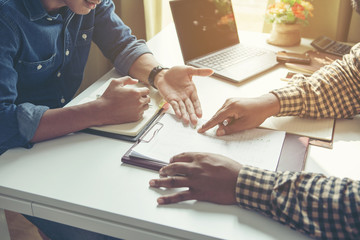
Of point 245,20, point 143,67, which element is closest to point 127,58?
point 143,67

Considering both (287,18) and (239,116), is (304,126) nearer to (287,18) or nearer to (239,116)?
(239,116)

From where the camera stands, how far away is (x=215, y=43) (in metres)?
1.39

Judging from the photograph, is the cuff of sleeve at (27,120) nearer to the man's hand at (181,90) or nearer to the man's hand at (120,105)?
the man's hand at (120,105)

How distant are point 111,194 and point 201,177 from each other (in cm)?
18

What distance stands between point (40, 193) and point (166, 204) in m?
0.25

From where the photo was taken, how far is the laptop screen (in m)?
1.28

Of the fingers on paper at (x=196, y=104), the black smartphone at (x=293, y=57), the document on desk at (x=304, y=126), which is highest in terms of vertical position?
the black smartphone at (x=293, y=57)

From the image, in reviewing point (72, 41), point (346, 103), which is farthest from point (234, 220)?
point (72, 41)

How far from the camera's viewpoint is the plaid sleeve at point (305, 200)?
60 cm

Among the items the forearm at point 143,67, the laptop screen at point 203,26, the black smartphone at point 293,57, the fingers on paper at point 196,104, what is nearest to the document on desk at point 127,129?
the fingers on paper at point 196,104

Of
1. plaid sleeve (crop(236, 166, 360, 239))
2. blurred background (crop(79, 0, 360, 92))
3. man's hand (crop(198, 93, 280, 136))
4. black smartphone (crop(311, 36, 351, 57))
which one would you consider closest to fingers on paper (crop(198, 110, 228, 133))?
man's hand (crop(198, 93, 280, 136))

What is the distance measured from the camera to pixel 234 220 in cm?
63

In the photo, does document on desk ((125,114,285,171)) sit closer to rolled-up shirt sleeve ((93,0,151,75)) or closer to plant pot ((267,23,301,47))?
rolled-up shirt sleeve ((93,0,151,75))

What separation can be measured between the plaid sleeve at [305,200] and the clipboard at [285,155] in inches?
3.9
